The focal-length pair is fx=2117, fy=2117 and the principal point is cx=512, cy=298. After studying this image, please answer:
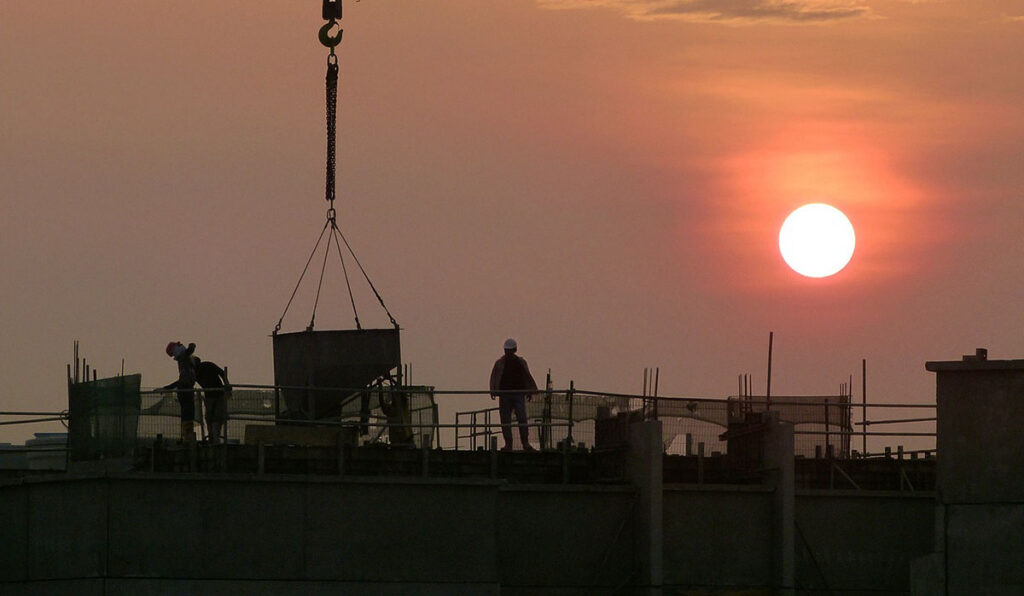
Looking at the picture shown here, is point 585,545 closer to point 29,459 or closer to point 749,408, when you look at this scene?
point 749,408

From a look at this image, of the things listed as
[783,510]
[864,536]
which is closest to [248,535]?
[783,510]

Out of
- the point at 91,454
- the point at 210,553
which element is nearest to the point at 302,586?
the point at 210,553

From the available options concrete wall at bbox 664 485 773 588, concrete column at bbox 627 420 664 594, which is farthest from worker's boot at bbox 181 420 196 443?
concrete wall at bbox 664 485 773 588

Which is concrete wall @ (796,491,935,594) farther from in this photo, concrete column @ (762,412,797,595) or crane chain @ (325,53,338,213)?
crane chain @ (325,53,338,213)

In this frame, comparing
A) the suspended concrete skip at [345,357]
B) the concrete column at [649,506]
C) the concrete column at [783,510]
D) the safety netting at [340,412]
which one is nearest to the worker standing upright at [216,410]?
the safety netting at [340,412]

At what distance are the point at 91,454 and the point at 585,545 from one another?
28.0 feet

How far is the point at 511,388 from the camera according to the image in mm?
37531

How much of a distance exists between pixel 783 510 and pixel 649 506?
2426 millimetres

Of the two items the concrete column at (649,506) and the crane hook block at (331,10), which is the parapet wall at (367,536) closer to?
the concrete column at (649,506)

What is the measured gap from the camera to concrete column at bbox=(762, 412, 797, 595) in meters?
36.5

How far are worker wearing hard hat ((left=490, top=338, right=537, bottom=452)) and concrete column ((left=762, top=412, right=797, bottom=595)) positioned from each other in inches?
170

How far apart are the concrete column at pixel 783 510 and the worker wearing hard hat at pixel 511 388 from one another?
14.1 feet

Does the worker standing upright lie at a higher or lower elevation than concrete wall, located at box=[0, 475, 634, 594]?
higher

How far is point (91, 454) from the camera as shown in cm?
3528
